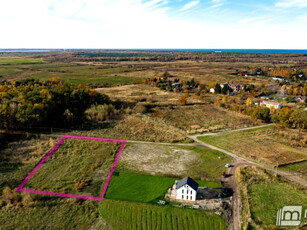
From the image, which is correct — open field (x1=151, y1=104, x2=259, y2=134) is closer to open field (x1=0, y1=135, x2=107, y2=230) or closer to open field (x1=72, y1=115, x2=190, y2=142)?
open field (x1=72, y1=115, x2=190, y2=142)

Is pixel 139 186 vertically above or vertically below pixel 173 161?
below

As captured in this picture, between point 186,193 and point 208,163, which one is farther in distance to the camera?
point 208,163

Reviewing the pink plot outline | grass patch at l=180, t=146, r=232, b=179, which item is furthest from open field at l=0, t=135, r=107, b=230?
grass patch at l=180, t=146, r=232, b=179

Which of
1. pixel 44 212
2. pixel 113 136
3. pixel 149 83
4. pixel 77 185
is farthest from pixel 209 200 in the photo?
pixel 149 83

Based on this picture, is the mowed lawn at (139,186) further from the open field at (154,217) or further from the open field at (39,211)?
the open field at (39,211)

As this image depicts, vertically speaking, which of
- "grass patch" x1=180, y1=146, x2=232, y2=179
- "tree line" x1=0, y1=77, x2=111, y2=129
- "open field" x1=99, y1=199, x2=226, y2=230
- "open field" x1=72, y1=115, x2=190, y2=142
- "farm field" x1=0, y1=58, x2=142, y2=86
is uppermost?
"farm field" x1=0, y1=58, x2=142, y2=86

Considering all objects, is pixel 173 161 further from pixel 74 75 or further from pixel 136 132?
pixel 74 75

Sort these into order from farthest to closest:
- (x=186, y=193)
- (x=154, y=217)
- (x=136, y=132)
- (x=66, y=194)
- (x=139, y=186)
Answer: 1. (x=136, y=132)
2. (x=139, y=186)
3. (x=66, y=194)
4. (x=186, y=193)
5. (x=154, y=217)

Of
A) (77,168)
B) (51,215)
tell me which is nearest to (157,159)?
(77,168)

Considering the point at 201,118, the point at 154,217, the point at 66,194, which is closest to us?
the point at 154,217
